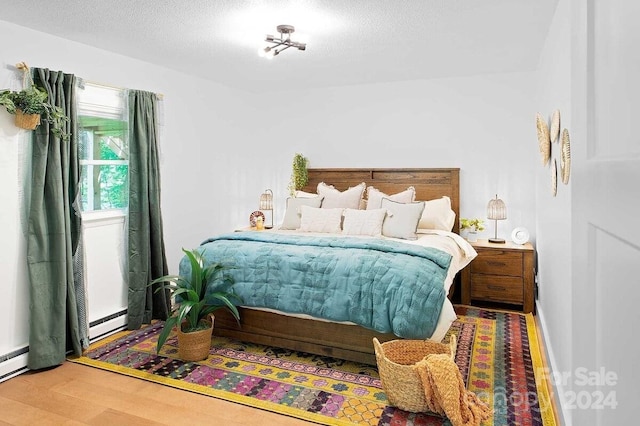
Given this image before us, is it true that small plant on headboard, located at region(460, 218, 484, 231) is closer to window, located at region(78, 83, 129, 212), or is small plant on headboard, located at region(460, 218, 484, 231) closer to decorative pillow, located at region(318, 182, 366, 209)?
decorative pillow, located at region(318, 182, 366, 209)

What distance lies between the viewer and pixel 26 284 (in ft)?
10.3

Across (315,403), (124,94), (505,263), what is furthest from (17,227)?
(505,263)

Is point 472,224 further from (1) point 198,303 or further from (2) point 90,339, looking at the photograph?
(2) point 90,339

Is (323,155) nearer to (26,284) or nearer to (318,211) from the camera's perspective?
(318,211)

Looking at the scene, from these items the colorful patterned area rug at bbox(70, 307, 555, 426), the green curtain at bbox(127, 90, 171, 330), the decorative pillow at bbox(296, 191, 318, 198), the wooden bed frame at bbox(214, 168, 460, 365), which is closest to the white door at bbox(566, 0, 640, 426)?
the colorful patterned area rug at bbox(70, 307, 555, 426)

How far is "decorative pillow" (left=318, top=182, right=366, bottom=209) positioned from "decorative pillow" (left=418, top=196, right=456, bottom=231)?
0.76m

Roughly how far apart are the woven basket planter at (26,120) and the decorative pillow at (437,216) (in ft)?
11.4

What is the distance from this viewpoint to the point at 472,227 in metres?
4.79

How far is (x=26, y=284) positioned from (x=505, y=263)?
4.09 meters

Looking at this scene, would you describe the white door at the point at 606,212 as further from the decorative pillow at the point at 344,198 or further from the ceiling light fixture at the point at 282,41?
the decorative pillow at the point at 344,198

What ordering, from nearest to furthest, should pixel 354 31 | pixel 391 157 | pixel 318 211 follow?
pixel 354 31 < pixel 318 211 < pixel 391 157

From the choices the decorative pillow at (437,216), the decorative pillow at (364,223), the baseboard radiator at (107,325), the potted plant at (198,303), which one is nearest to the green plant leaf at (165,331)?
the potted plant at (198,303)

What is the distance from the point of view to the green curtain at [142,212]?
390cm

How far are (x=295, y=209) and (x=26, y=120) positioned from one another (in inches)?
103
